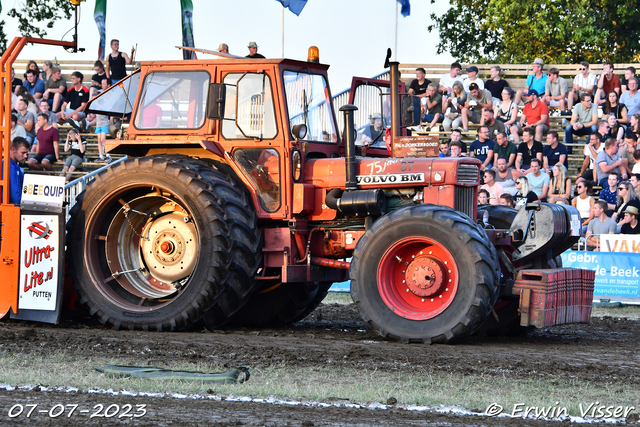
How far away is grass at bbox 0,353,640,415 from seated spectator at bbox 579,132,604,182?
1091cm

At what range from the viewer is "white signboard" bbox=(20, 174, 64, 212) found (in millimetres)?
8945

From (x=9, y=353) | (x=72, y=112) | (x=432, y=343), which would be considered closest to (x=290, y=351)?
(x=432, y=343)

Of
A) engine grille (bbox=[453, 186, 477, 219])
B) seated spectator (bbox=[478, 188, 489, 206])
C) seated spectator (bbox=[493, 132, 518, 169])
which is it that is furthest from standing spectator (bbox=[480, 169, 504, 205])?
engine grille (bbox=[453, 186, 477, 219])

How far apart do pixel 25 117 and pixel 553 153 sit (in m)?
10.9

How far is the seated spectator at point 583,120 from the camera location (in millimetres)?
17984

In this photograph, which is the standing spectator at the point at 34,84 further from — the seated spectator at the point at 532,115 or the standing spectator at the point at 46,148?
the seated spectator at the point at 532,115

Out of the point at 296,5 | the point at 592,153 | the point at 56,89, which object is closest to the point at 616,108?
the point at 592,153

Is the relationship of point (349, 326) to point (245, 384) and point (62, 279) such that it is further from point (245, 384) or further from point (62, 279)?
point (245, 384)

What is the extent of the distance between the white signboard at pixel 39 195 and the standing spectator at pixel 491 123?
10.1 metres

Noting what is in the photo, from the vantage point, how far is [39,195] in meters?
8.96

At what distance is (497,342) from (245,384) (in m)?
3.51

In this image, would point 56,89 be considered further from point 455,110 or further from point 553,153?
point 553,153

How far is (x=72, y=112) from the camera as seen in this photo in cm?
1988

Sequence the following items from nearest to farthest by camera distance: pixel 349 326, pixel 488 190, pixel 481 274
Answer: pixel 481 274
pixel 349 326
pixel 488 190
